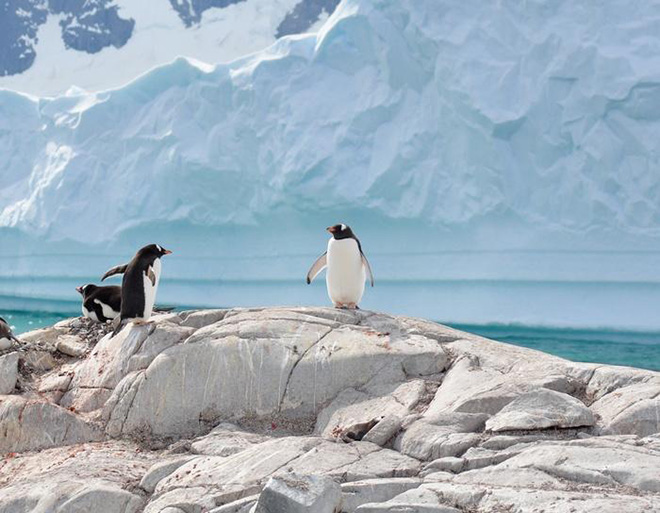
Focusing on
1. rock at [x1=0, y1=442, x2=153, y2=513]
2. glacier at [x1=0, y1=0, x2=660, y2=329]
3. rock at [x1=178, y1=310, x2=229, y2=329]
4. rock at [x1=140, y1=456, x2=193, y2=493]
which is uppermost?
glacier at [x1=0, y1=0, x2=660, y2=329]

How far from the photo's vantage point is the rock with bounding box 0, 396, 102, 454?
5.37m

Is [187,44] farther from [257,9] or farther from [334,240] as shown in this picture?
[334,240]

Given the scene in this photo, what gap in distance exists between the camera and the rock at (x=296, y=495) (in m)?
3.17

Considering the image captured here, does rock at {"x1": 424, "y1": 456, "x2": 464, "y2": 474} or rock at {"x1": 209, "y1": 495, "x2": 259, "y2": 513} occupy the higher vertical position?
rock at {"x1": 424, "y1": 456, "x2": 464, "y2": 474}

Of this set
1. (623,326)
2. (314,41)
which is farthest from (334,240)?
(314,41)

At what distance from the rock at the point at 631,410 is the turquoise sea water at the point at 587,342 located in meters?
7.94

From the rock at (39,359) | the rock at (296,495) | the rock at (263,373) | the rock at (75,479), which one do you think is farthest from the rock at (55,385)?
the rock at (296,495)

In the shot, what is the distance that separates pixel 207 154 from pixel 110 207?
3162 millimetres

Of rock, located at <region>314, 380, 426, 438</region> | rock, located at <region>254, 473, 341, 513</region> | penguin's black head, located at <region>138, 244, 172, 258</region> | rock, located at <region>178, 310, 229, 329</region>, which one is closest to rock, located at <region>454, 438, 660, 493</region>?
rock, located at <region>254, 473, 341, 513</region>

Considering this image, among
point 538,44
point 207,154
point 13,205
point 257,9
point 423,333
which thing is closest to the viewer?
point 423,333

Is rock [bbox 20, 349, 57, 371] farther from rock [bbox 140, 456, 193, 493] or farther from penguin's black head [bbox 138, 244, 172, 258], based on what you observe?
rock [bbox 140, 456, 193, 493]

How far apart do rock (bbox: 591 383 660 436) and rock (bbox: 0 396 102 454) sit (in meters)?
3.17

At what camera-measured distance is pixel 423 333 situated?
5.83 meters

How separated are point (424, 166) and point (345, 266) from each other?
9.07 metres
